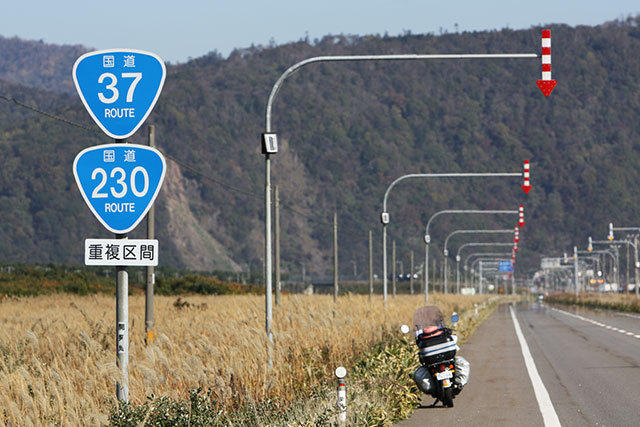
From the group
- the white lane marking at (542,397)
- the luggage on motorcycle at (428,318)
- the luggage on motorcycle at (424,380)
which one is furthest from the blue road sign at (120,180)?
the luggage on motorcycle at (428,318)

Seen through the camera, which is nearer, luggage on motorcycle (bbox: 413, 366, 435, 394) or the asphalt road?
the asphalt road

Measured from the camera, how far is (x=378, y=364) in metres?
16.5

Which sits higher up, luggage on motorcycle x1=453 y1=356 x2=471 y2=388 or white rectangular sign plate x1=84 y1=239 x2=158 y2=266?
white rectangular sign plate x1=84 y1=239 x2=158 y2=266

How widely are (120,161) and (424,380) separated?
866 centimetres

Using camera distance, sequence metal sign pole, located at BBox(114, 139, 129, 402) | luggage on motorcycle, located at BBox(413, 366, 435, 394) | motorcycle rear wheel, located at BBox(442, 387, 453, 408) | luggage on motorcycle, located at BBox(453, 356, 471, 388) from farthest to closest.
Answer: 1. luggage on motorcycle, located at BBox(453, 356, 471, 388)
2. luggage on motorcycle, located at BBox(413, 366, 435, 394)
3. motorcycle rear wheel, located at BBox(442, 387, 453, 408)
4. metal sign pole, located at BBox(114, 139, 129, 402)

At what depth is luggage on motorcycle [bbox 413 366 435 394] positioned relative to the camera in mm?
15555

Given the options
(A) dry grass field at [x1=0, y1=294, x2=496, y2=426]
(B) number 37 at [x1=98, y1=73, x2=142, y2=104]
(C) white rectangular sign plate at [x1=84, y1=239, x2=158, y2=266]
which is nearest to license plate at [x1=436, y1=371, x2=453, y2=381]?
(A) dry grass field at [x1=0, y1=294, x2=496, y2=426]

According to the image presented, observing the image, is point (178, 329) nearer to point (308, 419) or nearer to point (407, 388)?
point (407, 388)

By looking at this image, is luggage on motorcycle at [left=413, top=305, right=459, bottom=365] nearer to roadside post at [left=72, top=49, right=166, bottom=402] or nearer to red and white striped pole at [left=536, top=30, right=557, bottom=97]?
red and white striped pole at [left=536, top=30, right=557, bottom=97]

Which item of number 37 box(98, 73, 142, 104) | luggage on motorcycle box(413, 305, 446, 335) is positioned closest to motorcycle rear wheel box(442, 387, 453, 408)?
luggage on motorcycle box(413, 305, 446, 335)

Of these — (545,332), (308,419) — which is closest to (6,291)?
(545,332)

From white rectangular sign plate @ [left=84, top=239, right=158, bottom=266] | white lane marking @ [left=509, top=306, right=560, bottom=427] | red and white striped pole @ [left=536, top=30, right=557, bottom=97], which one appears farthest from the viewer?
red and white striped pole @ [left=536, top=30, right=557, bottom=97]

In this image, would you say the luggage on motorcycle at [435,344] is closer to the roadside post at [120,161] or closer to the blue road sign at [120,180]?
the roadside post at [120,161]

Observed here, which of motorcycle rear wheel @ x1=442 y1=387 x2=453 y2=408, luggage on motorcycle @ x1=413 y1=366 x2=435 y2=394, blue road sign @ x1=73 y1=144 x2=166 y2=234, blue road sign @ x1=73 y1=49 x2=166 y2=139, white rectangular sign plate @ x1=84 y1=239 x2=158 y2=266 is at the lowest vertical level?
motorcycle rear wheel @ x1=442 y1=387 x2=453 y2=408
